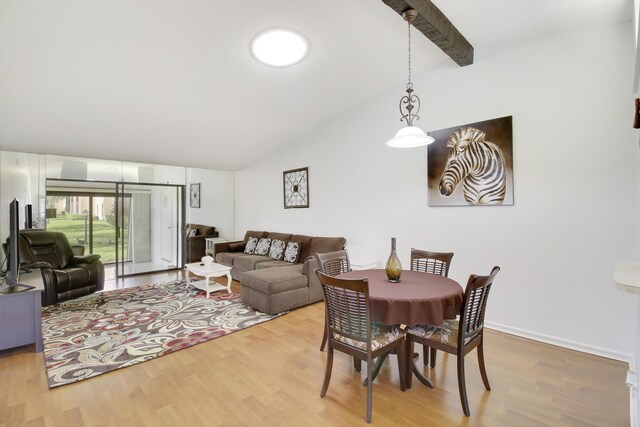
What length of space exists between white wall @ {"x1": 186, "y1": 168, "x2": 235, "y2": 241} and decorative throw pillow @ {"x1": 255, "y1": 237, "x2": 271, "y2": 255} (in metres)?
1.63

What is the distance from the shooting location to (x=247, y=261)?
17.1 feet

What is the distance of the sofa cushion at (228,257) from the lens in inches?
221

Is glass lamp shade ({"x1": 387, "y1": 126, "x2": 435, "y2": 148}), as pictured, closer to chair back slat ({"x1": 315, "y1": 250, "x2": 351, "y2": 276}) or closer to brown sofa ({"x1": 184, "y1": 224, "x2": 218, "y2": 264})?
chair back slat ({"x1": 315, "y1": 250, "x2": 351, "y2": 276})

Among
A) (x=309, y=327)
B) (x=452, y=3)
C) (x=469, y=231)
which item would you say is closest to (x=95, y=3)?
(x=452, y=3)

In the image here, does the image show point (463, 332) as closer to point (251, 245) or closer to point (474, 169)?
point (474, 169)

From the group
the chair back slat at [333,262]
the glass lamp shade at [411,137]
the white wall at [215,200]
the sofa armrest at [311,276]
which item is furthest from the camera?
the white wall at [215,200]

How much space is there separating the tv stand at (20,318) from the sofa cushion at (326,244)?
128 inches

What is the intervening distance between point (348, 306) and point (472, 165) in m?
2.40

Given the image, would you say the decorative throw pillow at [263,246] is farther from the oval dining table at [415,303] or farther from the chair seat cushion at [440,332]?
the chair seat cushion at [440,332]

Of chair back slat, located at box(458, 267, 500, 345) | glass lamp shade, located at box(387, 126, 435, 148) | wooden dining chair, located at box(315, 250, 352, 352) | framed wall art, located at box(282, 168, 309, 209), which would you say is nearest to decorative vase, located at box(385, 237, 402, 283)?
chair back slat, located at box(458, 267, 500, 345)

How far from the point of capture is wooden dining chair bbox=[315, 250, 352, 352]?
2950 millimetres

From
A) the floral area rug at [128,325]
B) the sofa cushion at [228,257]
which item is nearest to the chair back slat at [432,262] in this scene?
the floral area rug at [128,325]

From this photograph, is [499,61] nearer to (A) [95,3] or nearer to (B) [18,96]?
(A) [95,3]

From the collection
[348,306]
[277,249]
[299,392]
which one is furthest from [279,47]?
[277,249]
